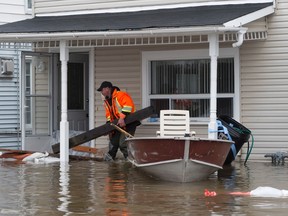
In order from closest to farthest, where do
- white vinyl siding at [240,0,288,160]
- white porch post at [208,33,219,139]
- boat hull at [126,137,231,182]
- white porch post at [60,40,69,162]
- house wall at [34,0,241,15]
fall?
boat hull at [126,137,231,182], white porch post at [208,33,219,139], white vinyl siding at [240,0,288,160], white porch post at [60,40,69,162], house wall at [34,0,241,15]

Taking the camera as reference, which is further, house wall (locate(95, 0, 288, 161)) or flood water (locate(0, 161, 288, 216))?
house wall (locate(95, 0, 288, 161))

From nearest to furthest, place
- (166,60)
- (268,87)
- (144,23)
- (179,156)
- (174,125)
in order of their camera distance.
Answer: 1. (179,156)
2. (174,125)
3. (144,23)
4. (268,87)
5. (166,60)

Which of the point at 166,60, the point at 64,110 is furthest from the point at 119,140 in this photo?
the point at 166,60

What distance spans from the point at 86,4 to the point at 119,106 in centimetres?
308

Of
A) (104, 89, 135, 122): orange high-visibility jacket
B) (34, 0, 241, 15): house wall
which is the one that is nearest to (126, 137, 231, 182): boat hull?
(104, 89, 135, 122): orange high-visibility jacket

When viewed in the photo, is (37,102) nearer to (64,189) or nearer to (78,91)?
(78,91)

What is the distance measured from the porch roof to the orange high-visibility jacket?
1.59 metres

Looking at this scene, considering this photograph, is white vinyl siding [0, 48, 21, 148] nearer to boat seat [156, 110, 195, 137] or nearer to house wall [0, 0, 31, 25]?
house wall [0, 0, 31, 25]

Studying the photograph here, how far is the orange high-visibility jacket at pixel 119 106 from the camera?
1550cm

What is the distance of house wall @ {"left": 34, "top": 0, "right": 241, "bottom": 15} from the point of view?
16462 mm

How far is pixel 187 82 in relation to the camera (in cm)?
1622

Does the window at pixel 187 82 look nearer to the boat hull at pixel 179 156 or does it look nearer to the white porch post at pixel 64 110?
the white porch post at pixel 64 110

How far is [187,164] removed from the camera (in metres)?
11.7

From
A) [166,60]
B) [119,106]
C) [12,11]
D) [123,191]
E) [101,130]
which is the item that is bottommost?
[123,191]
